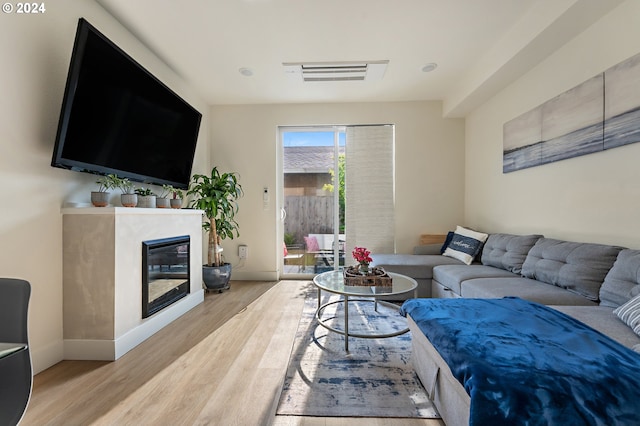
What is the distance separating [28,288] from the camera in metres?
1.01

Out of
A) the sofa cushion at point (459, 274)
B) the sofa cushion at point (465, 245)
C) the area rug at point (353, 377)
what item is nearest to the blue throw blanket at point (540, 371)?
the area rug at point (353, 377)

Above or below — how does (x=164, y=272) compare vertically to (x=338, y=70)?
A: below

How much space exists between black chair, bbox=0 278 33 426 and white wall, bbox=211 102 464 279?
3197mm

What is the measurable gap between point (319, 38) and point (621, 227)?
110 inches

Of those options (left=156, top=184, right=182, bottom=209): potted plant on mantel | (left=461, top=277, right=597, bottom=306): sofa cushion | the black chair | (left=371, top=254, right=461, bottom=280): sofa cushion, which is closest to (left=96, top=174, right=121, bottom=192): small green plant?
(left=156, top=184, right=182, bottom=209): potted plant on mantel

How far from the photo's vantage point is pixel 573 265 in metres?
1.90

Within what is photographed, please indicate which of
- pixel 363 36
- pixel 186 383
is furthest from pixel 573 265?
pixel 186 383

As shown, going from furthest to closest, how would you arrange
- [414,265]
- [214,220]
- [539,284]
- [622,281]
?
[214,220]
[414,265]
[539,284]
[622,281]

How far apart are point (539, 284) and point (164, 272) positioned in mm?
3126

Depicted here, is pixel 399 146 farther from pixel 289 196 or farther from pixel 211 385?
pixel 211 385

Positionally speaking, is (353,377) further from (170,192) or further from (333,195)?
(333,195)

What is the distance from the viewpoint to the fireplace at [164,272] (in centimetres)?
224

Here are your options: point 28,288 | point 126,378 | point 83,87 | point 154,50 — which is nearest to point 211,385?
point 126,378

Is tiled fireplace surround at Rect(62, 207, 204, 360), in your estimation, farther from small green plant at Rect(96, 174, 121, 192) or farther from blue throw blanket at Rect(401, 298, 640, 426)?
blue throw blanket at Rect(401, 298, 640, 426)
